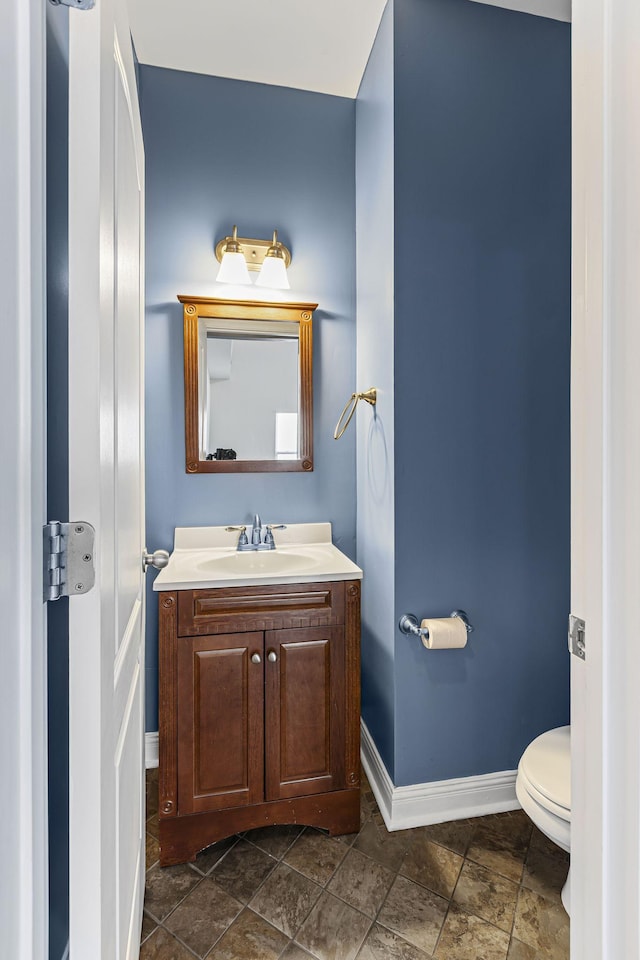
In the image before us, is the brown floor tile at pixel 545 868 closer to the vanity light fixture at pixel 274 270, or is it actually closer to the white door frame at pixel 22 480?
the white door frame at pixel 22 480

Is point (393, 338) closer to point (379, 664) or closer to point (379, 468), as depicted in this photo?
point (379, 468)

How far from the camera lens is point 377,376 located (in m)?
1.93

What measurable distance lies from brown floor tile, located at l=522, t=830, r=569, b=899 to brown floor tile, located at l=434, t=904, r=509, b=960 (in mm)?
212

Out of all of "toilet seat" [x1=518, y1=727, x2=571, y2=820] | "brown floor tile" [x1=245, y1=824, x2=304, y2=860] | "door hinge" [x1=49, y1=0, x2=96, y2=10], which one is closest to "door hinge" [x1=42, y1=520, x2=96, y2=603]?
"door hinge" [x1=49, y1=0, x2=96, y2=10]

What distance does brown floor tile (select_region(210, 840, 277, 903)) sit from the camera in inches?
58.4

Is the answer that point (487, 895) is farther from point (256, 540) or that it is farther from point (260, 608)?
point (256, 540)

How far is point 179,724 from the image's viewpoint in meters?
1.54

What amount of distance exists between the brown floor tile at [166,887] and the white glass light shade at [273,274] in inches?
81.6

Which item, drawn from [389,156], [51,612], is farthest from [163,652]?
[389,156]

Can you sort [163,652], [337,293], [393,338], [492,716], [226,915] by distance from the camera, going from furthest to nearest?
[337,293] → [492,716] → [393,338] → [163,652] → [226,915]

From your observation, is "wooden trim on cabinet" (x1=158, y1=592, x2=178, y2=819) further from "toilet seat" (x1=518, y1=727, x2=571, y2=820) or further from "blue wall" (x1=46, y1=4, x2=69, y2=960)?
"toilet seat" (x1=518, y1=727, x2=571, y2=820)

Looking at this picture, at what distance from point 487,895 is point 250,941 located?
672mm

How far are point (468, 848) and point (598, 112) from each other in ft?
6.33

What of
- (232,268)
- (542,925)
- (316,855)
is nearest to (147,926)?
(316,855)
